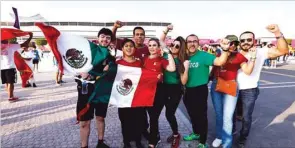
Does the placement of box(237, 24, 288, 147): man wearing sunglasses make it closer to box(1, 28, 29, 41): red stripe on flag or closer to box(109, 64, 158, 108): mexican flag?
box(109, 64, 158, 108): mexican flag

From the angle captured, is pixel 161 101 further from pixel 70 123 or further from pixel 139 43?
pixel 70 123

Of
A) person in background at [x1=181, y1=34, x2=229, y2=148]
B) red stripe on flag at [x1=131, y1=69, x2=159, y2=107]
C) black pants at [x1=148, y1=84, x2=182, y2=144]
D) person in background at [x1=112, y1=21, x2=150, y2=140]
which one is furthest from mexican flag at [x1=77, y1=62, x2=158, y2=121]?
person in background at [x1=181, y1=34, x2=229, y2=148]

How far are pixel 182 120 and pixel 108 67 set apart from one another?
102 inches

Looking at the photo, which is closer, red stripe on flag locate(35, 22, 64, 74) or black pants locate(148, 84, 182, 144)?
red stripe on flag locate(35, 22, 64, 74)

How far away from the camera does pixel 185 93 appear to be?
4.08 metres

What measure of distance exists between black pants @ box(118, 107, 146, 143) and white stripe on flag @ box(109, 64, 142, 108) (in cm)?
12

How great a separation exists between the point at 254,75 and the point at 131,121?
Result: 207 cm

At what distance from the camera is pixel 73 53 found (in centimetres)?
359

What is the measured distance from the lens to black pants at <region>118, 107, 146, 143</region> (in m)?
3.86

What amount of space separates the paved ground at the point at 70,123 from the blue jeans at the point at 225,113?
517mm

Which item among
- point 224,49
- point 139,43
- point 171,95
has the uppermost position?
point 139,43

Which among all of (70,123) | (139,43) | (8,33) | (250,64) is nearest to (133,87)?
(139,43)

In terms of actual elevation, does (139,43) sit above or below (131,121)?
above

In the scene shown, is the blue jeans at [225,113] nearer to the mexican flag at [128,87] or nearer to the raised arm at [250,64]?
the raised arm at [250,64]
